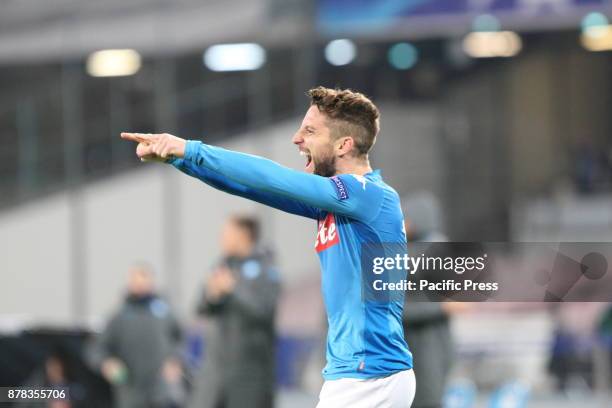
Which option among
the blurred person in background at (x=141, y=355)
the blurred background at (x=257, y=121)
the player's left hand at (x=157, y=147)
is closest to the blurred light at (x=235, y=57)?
the blurred background at (x=257, y=121)

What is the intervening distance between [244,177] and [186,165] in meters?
0.22

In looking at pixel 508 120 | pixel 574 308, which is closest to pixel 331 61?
pixel 508 120

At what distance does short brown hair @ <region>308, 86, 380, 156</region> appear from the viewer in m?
5.29

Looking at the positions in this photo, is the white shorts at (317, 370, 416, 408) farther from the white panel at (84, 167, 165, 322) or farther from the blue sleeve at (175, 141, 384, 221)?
the white panel at (84, 167, 165, 322)

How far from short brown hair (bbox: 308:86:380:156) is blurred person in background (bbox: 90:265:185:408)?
6.50m

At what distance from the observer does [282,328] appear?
17.9m

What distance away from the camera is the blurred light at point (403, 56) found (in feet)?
60.3

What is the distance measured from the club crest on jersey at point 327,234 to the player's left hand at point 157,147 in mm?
715

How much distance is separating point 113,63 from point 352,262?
14.6 metres

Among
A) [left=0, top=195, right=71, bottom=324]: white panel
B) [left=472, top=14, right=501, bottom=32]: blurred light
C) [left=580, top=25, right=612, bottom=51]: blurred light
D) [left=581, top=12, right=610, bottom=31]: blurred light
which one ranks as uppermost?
[left=472, top=14, right=501, bottom=32]: blurred light

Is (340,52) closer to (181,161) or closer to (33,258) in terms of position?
(33,258)

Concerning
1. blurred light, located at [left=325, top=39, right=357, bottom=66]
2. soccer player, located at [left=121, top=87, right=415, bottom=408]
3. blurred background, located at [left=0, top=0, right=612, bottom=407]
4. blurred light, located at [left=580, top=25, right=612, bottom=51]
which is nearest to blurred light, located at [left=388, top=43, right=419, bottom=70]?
blurred background, located at [left=0, top=0, right=612, bottom=407]

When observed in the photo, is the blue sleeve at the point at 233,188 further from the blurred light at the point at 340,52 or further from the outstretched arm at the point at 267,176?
the blurred light at the point at 340,52

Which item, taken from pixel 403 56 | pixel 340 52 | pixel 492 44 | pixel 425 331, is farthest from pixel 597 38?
pixel 425 331
